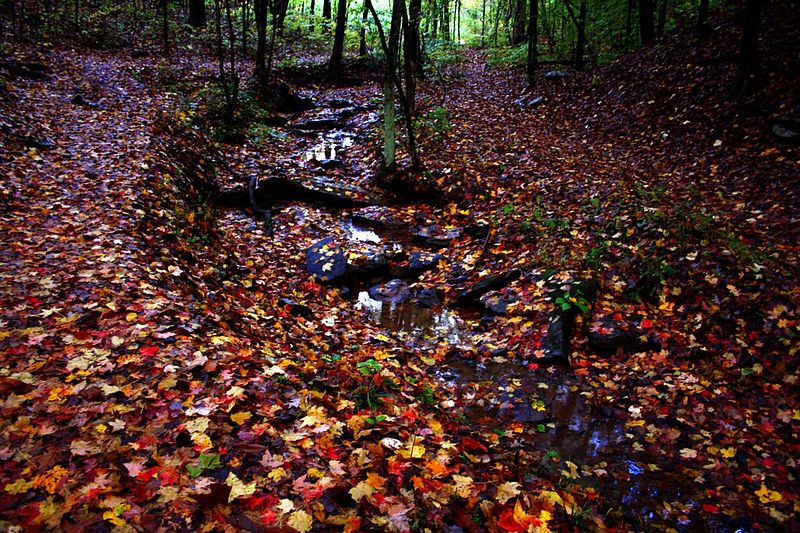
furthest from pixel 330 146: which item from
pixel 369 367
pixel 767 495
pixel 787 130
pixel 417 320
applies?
pixel 767 495

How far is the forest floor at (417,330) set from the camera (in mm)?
3051

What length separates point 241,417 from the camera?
11.4 feet

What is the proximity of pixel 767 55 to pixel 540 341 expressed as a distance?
1039 cm

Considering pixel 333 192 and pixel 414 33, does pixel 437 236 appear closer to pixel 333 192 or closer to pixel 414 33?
pixel 333 192

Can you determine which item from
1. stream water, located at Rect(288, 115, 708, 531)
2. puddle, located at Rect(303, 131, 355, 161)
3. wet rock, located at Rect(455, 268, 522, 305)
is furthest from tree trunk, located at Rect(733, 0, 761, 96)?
puddle, located at Rect(303, 131, 355, 161)

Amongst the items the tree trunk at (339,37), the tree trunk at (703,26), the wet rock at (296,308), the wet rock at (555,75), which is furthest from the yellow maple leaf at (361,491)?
the tree trunk at (339,37)

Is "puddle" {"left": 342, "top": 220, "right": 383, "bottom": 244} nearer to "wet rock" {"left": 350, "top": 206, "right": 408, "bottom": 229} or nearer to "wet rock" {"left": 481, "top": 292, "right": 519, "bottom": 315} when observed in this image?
"wet rock" {"left": 350, "top": 206, "right": 408, "bottom": 229}

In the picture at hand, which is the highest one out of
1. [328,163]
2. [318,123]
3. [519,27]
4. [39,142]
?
[519,27]

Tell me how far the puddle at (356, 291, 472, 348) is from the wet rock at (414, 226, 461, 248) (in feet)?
6.70

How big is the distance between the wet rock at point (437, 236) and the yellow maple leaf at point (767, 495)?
6.30 meters

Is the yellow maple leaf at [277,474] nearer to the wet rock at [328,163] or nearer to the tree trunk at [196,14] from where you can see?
the wet rock at [328,163]

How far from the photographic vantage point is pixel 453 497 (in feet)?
10.6

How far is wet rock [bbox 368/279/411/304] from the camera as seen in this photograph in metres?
7.73

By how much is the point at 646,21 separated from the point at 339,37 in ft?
42.0
